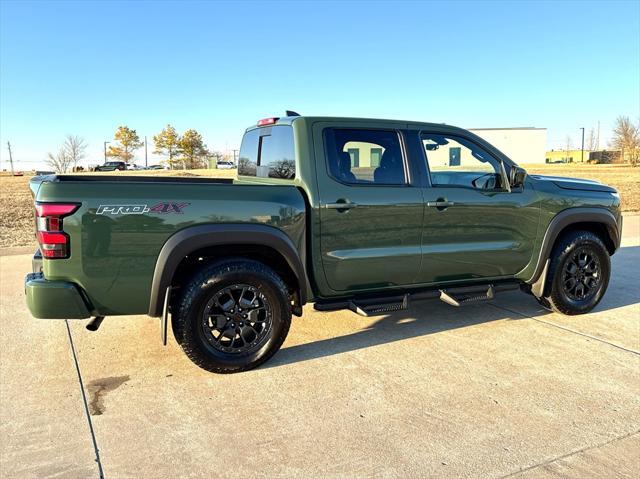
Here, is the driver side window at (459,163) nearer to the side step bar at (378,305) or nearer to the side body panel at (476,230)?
the side body panel at (476,230)

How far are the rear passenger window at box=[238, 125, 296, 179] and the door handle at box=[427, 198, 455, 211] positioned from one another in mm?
1163

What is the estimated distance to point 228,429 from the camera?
2.96m

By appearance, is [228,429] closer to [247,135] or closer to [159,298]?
[159,298]

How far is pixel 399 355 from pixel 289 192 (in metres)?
1.55

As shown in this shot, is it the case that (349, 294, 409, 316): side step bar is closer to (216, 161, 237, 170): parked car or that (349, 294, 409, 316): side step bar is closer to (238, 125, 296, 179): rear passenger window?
(238, 125, 296, 179): rear passenger window

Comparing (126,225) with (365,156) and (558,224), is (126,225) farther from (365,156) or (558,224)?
(558,224)

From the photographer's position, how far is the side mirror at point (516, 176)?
14.7 ft

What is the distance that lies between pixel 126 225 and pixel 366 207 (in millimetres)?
1756

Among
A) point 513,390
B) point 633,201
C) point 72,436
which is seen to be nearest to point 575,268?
point 513,390

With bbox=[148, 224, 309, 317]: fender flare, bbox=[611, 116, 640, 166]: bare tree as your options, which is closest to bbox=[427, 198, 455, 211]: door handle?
bbox=[148, 224, 309, 317]: fender flare

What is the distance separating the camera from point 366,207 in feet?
13.0

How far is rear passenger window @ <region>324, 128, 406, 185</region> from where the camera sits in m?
4.01

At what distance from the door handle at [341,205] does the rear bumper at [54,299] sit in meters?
1.83

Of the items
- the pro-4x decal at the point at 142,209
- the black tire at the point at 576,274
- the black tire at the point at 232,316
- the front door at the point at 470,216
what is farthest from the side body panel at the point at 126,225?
the black tire at the point at 576,274
